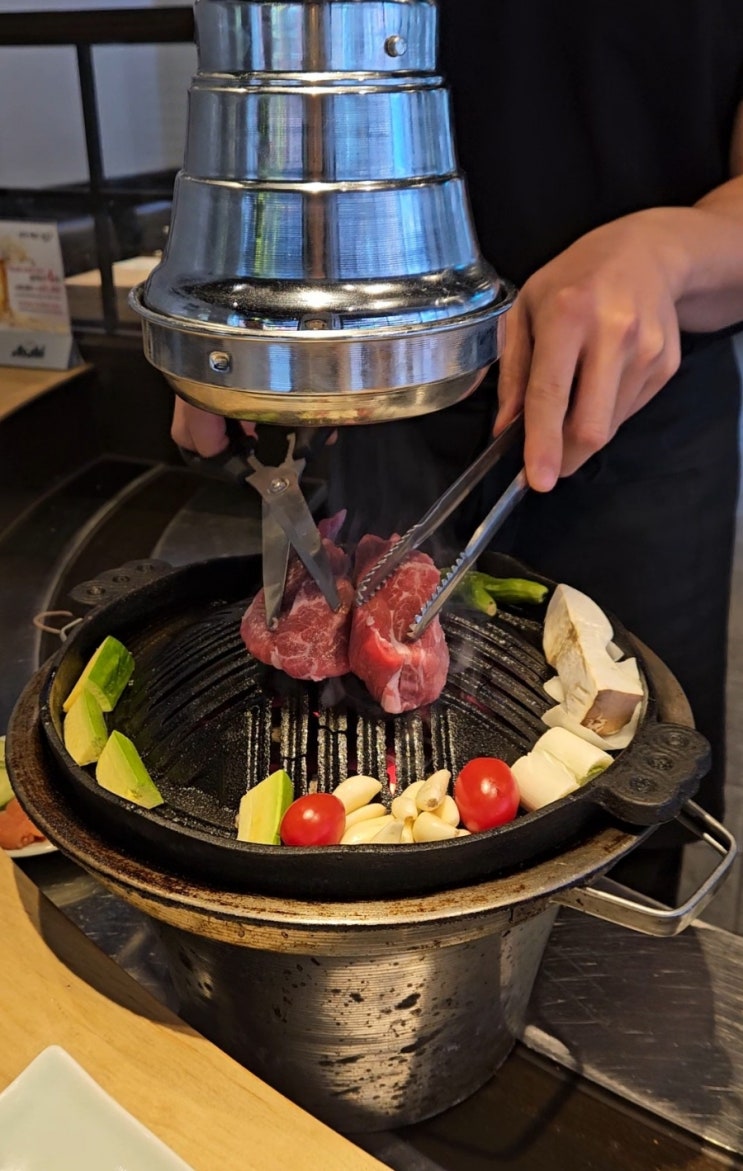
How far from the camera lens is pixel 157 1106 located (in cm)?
109

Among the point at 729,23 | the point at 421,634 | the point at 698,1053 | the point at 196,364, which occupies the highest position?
the point at 729,23

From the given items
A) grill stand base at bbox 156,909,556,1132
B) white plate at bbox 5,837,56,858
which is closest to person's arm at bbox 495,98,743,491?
grill stand base at bbox 156,909,556,1132

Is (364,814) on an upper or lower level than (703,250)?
lower

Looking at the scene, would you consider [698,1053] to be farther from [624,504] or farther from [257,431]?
[257,431]

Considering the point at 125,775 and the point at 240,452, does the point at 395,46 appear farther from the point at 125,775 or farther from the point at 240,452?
the point at 125,775

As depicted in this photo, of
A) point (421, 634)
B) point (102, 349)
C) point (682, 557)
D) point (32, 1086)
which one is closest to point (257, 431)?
point (421, 634)

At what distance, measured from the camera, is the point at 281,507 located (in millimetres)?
1218

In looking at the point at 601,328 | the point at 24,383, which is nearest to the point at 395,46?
the point at 601,328

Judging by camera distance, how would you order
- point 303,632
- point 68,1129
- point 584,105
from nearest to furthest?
point 68,1129, point 303,632, point 584,105

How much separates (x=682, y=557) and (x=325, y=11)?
4.70 ft

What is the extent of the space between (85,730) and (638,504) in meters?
1.17

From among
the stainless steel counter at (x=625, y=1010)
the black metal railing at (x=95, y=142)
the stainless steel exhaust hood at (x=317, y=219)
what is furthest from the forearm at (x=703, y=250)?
the black metal railing at (x=95, y=142)

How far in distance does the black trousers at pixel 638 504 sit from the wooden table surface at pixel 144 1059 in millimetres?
887

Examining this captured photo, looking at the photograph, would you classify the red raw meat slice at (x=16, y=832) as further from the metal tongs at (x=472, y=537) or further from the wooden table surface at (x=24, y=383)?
the wooden table surface at (x=24, y=383)
